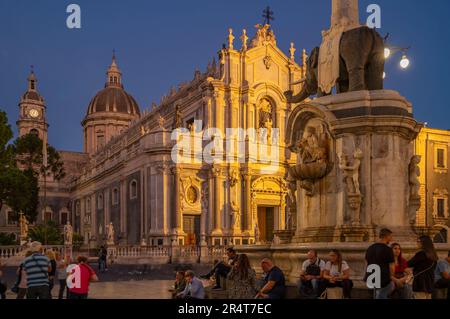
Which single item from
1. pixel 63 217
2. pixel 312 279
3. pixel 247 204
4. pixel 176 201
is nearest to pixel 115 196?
pixel 176 201

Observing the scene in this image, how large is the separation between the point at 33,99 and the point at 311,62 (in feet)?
242

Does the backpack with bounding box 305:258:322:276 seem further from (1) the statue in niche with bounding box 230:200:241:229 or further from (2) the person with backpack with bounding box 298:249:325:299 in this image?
(1) the statue in niche with bounding box 230:200:241:229

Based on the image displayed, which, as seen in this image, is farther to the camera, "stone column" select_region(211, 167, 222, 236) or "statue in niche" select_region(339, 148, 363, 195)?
"stone column" select_region(211, 167, 222, 236)

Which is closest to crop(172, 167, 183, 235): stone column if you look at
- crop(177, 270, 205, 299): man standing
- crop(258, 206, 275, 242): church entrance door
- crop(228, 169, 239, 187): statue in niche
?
crop(228, 169, 239, 187): statue in niche

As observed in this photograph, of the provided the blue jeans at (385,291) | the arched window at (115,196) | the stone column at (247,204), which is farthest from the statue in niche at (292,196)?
the arched window at (115,196)

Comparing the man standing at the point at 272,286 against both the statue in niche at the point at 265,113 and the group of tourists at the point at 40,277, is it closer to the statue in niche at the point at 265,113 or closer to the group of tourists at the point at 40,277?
the group of tourists at the point at 40,277

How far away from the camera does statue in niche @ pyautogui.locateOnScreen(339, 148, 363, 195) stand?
13.6 meters

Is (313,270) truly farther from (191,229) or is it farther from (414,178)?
(191,229)

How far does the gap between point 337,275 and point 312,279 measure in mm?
522

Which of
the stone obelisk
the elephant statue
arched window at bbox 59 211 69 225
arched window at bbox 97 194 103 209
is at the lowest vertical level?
arched window at bbox 59 211 69 225

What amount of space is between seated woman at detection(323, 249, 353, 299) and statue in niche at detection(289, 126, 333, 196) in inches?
141

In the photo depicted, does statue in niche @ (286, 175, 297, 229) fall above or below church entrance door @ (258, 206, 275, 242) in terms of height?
above
